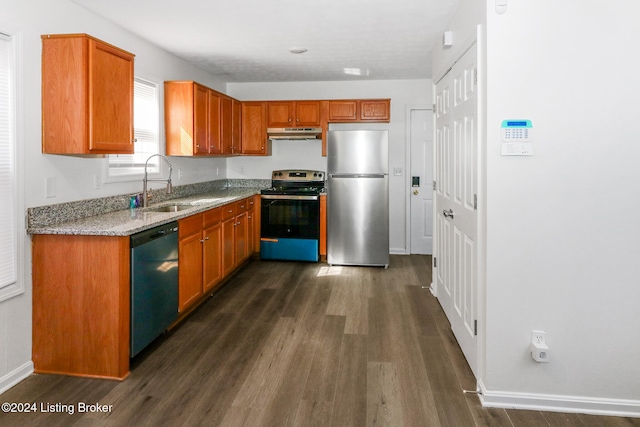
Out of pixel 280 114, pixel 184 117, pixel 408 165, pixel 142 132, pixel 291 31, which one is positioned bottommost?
pixel 408 165

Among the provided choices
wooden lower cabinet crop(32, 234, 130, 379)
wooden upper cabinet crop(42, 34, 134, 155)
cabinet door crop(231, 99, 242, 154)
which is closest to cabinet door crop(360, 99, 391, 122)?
cabinet door crop(231, 99, 242, 154)

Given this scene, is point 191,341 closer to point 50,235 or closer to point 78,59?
point 50,235

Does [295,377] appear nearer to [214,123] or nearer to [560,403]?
[560,403]

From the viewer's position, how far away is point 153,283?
3031 millimetres

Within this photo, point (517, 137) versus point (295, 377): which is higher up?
point (517, 137)

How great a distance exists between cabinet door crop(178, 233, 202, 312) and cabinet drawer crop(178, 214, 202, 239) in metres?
0.04

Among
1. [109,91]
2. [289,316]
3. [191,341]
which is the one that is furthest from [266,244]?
[109,91]

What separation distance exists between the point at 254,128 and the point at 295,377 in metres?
4.24

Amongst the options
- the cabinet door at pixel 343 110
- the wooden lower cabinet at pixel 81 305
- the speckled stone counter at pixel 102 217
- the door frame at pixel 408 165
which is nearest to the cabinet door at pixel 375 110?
the cabinet door at pixel 343 110

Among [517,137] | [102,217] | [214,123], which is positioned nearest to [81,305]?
[102,217]

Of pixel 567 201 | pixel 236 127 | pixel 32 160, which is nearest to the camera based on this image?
pixel 567 201

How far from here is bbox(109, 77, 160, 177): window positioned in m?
3.97

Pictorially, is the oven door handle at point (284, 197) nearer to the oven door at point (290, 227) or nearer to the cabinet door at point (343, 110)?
the oven door at point (290, 227)

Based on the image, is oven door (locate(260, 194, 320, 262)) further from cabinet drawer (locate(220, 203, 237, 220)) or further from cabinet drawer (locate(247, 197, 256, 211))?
cabinet drawer (locate(220, 203, 237, 220))
